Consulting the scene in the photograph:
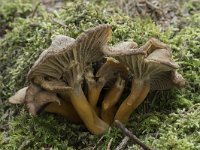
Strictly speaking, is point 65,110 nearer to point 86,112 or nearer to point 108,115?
point 86,112

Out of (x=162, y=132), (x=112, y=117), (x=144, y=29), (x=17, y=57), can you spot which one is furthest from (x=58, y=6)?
(x=162, y=132)

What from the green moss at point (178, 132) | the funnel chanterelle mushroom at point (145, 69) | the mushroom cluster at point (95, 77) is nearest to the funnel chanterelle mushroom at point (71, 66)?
the mushroom cluster at point (95, 77)

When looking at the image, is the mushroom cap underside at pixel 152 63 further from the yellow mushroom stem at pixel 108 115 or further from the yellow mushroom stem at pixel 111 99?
the yellow mushroom stem at pixel 108 115

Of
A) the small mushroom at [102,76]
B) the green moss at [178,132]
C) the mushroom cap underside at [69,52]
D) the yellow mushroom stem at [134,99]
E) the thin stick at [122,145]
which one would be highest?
the mushroom cap underside at [69,52]

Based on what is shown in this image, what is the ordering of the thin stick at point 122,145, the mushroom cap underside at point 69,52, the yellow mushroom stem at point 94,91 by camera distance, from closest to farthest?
1. the mushroom cap underside at point 69,52
2. the thin stick at point 122,145
3. the yellow mushroom stem at point 94,91

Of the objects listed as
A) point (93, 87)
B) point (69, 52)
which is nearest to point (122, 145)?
point (93, 87)

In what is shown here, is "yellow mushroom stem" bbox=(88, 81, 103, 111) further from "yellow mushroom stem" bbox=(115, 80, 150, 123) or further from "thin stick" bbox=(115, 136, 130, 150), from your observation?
"thin stick" bbox=(115, 136, 130, 150)
